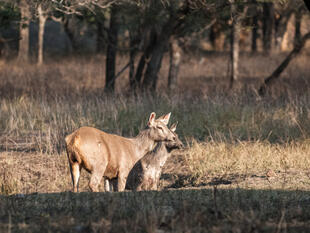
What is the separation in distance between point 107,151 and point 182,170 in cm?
300

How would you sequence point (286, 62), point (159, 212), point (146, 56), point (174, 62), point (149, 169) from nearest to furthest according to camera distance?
point (159, 212) → point (149, 169) → point (286, 62) → point (146, 56) → point (174, 62)

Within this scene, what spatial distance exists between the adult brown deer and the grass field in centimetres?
67

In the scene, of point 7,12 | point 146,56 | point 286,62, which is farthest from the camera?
point 146,56

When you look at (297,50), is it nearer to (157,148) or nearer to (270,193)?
(157,148)

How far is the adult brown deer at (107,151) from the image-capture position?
23.4 ft

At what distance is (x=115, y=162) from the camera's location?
7.64 meters

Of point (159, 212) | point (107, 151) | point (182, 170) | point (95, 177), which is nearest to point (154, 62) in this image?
point (182, 170)

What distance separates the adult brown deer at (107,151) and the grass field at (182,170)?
2.21ft

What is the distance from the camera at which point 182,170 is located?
1014 centimetres

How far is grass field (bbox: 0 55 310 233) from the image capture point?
5.19 meters

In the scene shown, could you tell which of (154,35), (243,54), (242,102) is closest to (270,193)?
(242,102)

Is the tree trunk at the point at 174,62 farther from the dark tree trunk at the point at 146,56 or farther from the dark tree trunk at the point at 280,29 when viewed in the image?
the dark tree trunk at the point at 280,29

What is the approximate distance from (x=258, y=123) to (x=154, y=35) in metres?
6.49

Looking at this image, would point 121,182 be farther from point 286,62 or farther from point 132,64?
point 132,64
